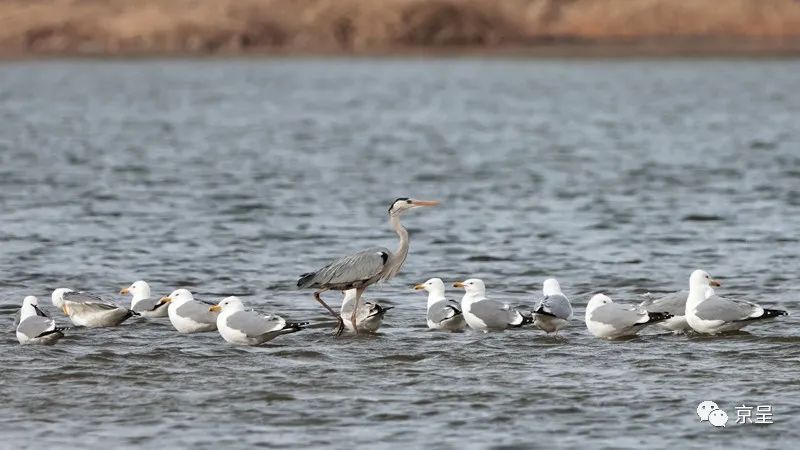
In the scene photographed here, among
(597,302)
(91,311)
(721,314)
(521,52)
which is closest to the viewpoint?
(721,314)

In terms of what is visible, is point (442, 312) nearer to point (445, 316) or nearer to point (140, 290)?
point (445, 316)

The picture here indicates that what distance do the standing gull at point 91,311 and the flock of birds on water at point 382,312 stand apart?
11 millimetres

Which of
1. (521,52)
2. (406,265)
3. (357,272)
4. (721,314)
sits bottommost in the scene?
(521,52)

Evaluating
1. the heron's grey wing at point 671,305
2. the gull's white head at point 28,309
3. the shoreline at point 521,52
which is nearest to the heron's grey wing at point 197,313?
the gull's white head at point 28,309

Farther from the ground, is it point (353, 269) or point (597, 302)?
point (353, 269)

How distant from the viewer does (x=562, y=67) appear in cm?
11781

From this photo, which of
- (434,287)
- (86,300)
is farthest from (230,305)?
(434,287)

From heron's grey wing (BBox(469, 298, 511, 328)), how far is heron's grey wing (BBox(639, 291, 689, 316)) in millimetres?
1455

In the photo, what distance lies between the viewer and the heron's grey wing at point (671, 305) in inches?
689

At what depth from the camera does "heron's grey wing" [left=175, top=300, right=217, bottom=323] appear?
17.4m

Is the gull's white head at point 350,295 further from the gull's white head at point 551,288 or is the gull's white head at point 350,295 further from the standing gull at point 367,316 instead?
the gull's white head at point 551,288

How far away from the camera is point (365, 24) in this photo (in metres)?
109

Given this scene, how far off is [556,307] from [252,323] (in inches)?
123

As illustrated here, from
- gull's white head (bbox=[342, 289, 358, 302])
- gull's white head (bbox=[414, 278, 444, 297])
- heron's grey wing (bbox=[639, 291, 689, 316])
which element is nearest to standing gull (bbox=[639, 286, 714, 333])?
heron's grey wing (bbox=[639, 291, 689, 316])
